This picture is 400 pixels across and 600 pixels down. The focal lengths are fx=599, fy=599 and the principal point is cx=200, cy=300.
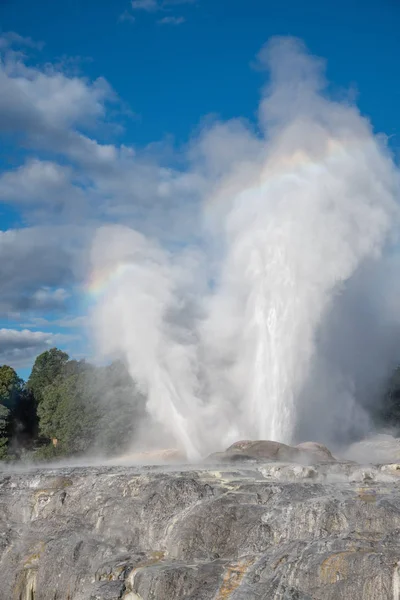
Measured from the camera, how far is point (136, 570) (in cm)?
1138

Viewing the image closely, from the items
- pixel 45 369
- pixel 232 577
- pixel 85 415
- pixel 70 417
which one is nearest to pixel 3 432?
pixel 70 417

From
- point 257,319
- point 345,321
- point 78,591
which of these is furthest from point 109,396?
point 78,591

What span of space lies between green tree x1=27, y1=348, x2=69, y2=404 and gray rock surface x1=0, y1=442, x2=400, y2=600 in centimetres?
4169

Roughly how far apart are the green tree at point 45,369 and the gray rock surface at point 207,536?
41.7 metres

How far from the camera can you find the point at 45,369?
62438 millimetres

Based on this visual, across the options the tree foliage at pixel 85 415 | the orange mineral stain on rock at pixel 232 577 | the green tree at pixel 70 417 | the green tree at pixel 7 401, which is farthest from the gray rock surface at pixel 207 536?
the green tree at pixel 7 401

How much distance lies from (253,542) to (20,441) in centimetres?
3928

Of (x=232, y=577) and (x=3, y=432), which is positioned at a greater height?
(x=3, y=432)

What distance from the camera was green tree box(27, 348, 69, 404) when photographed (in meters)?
59.2

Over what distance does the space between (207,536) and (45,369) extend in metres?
52.5

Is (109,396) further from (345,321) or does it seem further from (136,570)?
(136,570)

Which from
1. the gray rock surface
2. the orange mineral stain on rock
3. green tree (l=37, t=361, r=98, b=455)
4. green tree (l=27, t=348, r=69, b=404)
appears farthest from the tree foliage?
the orange mineral stain on rock

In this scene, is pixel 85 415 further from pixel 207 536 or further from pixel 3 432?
pixel 207 536

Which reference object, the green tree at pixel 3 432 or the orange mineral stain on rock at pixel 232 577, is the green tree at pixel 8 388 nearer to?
the green tree at pixel 3 432
